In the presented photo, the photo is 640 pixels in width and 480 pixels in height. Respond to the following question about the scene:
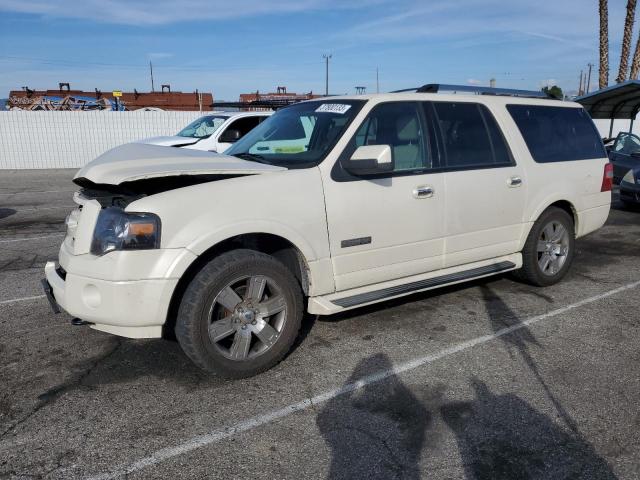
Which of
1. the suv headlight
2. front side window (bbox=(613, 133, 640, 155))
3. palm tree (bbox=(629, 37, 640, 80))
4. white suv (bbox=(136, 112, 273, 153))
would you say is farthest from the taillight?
palm tree (bbox=(629, 37, 640, 80))

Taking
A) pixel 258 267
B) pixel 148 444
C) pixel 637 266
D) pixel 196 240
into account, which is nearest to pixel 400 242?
pixel 258 267

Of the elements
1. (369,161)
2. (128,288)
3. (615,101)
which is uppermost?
(615,101)

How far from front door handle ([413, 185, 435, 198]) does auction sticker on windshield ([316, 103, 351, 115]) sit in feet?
2.78

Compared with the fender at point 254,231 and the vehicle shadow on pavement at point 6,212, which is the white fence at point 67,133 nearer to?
the vehicle shadow on pavement at point 6,212

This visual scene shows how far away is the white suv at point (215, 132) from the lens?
13.2 m

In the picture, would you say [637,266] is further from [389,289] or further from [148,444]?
[148,444]

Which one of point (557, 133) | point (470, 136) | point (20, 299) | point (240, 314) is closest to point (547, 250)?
point (557, 133)

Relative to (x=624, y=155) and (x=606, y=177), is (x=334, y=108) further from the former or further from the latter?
(x=624, y=155)

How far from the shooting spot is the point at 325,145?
4223 mm

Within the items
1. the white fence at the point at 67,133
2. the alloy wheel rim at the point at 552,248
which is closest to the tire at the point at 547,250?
the alloy wheel rim at the point at 552,248

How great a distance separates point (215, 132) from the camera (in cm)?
1340

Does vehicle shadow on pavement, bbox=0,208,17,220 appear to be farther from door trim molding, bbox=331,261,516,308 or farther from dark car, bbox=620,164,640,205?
dark car, bbox=620,164,640,205

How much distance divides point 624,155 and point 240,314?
37.2ft

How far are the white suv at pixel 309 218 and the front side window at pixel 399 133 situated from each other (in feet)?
0.04
